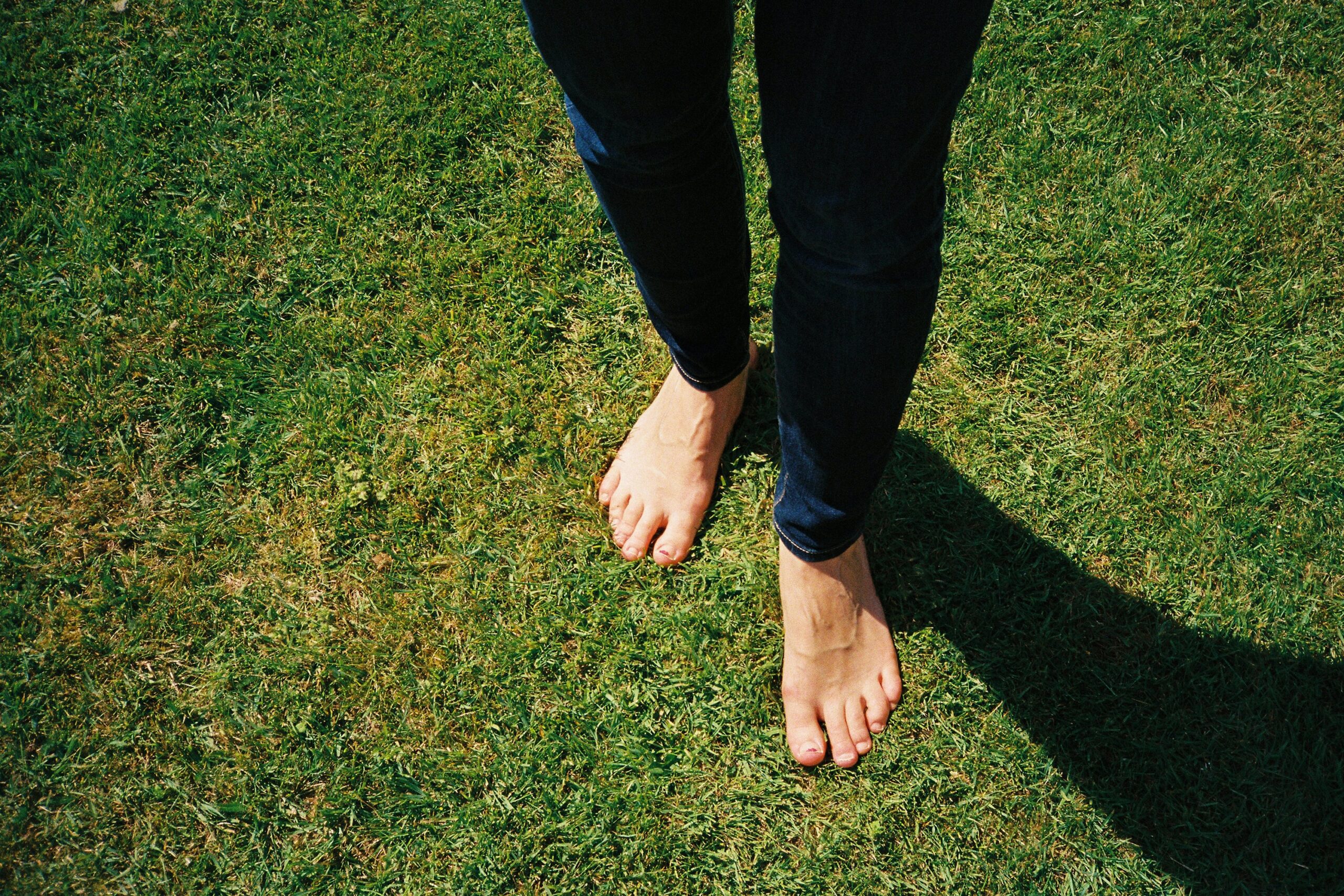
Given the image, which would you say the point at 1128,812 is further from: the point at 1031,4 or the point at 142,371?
the point at 142,371

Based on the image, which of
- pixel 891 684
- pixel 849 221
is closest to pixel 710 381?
pixel 891 684

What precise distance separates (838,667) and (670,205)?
3.90 ft

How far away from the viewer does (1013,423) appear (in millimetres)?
2436

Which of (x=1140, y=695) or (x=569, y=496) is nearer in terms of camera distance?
(x=1140, y=695)

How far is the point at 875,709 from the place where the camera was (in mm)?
A: 2088

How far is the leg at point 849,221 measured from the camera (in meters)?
0.99

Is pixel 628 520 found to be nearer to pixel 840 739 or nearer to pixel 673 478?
pixel 673 478

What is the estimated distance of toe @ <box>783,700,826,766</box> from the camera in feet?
6.72

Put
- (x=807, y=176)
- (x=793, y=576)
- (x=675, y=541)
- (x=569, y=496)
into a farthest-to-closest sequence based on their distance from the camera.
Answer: (x=569, y=496), (x=675, y=541), (x=793, y=576), (x=807, y=176)

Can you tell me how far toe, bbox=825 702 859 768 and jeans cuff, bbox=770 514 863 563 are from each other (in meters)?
0.44

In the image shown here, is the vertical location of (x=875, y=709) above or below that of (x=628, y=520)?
below

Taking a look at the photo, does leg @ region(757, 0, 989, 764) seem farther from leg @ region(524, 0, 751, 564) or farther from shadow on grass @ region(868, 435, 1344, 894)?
shadow on grass @ region(868, 435, 1344, 894)

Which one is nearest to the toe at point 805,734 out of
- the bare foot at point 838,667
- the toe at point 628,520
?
the bare foot at point 838,667

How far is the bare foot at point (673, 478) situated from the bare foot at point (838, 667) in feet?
1.18
